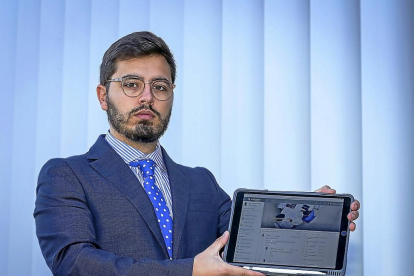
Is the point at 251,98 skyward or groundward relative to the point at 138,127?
skyward

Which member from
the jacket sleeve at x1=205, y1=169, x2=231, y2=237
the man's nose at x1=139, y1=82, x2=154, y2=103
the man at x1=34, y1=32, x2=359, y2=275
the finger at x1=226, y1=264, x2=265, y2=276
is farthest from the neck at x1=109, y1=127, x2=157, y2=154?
the finger at x1=226, y1=264, x2=265, y2=276

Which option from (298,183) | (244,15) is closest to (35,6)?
(244,15)

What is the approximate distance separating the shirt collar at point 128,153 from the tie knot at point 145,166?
1 centimetres

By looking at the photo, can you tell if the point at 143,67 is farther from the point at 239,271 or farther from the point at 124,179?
the point at 239,271

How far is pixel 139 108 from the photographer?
172 cm

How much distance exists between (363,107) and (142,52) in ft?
2.36

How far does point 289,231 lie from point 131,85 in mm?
552

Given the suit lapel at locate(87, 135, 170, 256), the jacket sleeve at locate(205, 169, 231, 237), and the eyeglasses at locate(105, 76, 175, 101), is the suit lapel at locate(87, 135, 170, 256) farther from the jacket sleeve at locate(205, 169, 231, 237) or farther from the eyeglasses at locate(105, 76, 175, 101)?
the jacket sleeve at locate(205, 169, 231, 237)

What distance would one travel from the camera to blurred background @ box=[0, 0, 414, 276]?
2.06m

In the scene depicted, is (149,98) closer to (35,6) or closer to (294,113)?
(294,113)

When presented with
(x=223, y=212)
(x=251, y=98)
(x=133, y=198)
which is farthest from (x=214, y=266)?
(x=251, y=98)

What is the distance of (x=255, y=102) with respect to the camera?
2238 millimetres

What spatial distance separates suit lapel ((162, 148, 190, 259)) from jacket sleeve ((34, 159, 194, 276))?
0.55ft

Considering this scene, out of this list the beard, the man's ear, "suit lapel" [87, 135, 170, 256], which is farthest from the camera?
the man's ear
